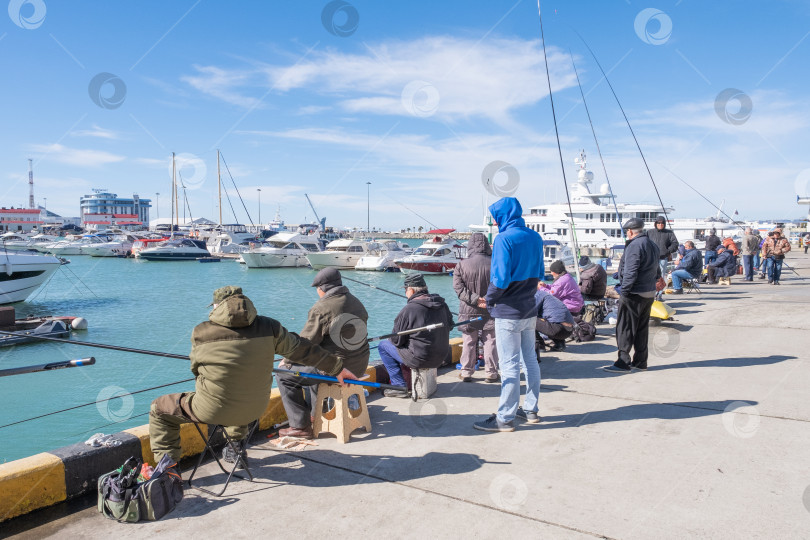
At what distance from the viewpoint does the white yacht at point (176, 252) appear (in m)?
59.9

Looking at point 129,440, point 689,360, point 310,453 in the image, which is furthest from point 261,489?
point 689,360

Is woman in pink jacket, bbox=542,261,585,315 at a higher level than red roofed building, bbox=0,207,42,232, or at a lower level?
lower

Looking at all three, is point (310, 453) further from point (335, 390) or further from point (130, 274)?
point (130, 274)

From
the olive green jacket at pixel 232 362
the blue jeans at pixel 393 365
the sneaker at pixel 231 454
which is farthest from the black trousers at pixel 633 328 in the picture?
the sneaker at pixel 231 454

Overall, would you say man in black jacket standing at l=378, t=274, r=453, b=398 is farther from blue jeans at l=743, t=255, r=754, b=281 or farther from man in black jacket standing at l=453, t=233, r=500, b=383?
blue jeans at l=743, t=255, r=754, b=281

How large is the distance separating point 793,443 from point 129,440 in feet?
16.2

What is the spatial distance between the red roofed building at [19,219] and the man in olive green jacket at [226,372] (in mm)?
157658

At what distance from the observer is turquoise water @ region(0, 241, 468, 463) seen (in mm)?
9070

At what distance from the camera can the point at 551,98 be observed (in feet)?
38.3

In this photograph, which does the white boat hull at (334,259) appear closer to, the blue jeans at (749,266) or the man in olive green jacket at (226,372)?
the blue jeans at (749,266)

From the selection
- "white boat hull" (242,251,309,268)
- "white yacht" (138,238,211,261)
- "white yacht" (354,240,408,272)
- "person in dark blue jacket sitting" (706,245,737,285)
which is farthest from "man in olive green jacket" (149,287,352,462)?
"white yacht" (138,238,211,261)

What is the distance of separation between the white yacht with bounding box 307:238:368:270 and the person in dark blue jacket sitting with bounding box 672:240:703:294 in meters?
35.4

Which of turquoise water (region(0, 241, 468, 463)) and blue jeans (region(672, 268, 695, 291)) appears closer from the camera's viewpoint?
turquoise water (region(0, 241, 468, 463))

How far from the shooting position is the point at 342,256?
48.4 metres
